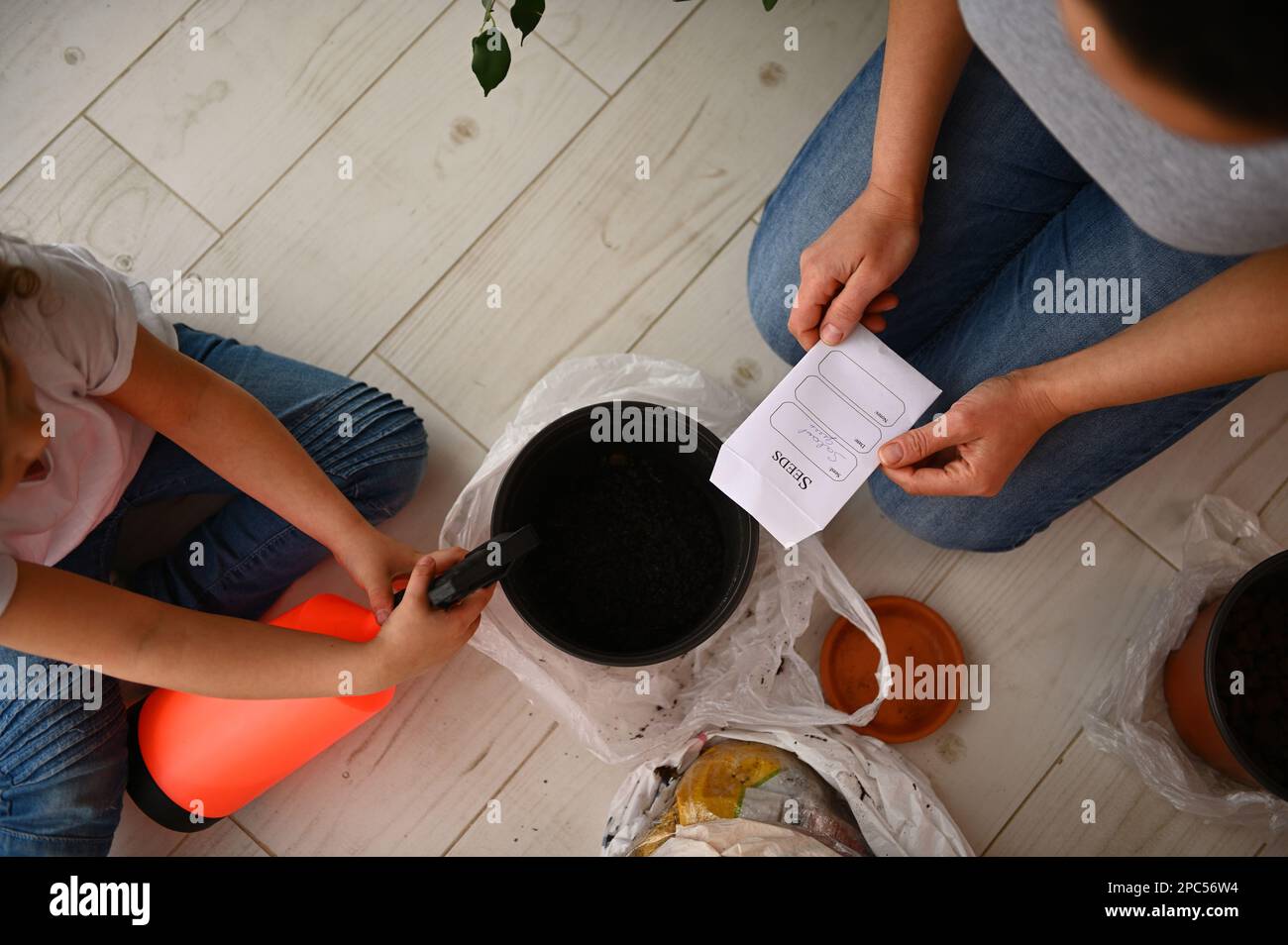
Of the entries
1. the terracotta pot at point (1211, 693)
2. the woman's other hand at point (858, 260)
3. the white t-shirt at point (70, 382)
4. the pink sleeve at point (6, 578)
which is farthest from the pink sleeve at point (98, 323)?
the terracotta pot at point (1211, 693)

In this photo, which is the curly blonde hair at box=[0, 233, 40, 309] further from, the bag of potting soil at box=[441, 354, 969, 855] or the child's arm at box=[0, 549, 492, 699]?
the bag of potting soil at box=[441, 354, 969, 855]

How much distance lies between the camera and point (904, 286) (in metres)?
0.80

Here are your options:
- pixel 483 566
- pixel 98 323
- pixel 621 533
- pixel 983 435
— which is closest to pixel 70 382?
pixel 98 323

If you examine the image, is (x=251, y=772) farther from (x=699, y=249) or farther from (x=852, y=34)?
(x=852, y=34)

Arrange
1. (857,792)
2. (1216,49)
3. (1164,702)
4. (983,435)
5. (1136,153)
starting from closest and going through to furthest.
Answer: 1. (1216,49)
2. (1136,153)
3. (983,435)
4. (857,792)
5. (1164,702)

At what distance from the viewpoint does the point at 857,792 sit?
31.9 inches

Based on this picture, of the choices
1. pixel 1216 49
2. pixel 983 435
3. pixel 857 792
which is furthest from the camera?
pixel 857 792

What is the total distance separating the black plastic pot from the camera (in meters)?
0.76

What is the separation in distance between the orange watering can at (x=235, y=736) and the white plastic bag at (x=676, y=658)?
5.0 inches

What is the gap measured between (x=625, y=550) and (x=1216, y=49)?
564mm

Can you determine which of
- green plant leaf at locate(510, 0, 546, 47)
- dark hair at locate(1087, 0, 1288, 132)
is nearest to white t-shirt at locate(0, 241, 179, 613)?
green plant leaf at locate(510, 0, 546, 47)

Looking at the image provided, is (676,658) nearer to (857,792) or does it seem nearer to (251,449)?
(857,792)

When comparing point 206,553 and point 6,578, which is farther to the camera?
point 206,553
